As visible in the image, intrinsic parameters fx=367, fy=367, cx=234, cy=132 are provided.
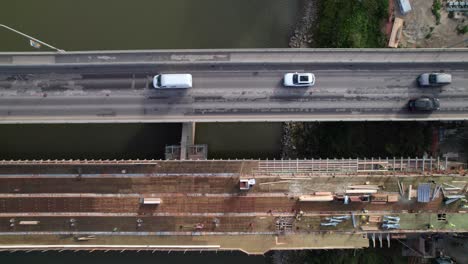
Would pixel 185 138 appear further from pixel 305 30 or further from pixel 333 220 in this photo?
pixel 305 30

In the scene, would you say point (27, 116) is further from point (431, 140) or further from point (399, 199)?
point (431, 140)

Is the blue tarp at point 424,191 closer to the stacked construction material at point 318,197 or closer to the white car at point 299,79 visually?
the stacked construction material at point 318,197

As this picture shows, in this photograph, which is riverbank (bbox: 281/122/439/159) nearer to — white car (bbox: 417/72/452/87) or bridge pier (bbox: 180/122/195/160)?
white car (bbox: 417/72/452/87)

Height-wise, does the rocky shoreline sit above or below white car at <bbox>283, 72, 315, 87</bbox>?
above

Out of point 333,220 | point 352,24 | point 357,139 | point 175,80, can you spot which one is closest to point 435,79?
point 357,139

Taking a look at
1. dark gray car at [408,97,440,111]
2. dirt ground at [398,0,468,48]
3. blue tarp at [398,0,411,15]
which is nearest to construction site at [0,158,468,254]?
dark gray car at [408,97,440,111]

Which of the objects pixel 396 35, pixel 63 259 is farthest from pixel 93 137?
pixel 396 35

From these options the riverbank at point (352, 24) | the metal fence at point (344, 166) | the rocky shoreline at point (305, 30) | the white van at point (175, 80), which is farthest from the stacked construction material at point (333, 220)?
the rocky shoreline at point (305, 30)
